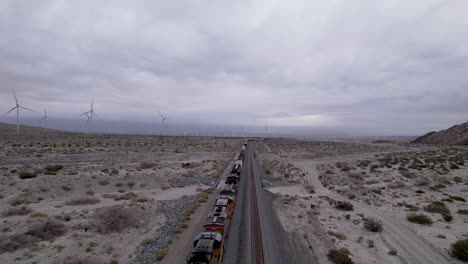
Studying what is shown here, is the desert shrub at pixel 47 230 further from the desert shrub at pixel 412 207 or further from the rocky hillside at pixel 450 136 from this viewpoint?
the rocky hillside at pixel 450 136

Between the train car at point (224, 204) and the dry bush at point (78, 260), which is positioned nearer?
the dry bush at point (78, 260)

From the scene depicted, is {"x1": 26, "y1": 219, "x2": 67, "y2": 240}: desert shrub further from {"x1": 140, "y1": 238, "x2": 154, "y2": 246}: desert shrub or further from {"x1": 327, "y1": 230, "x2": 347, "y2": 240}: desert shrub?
{"x1": 327, "y1": 230, "x2": 347, "y2": 240}: desert shrub

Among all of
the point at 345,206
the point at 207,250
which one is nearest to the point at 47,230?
the point at 207,250

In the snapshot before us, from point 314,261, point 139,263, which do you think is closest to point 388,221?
point 314,261

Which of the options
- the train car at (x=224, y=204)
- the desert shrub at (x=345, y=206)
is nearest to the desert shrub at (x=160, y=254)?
the train car at (x=224, y=204)

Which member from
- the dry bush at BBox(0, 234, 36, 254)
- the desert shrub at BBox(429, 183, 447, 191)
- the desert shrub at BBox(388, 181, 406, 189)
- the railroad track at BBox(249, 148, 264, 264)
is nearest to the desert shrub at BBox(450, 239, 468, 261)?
the railroad track at BBox(249, 148, 264, 264)

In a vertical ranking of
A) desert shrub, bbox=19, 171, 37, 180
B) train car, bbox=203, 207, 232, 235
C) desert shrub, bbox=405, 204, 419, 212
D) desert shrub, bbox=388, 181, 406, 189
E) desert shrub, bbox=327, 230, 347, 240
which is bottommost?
desert shrub, bbox=327, 230, 347, 240

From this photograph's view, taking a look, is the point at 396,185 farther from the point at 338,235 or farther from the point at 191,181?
the point at 191,181
